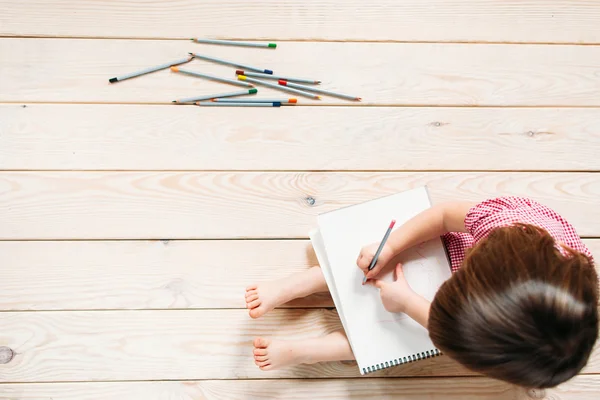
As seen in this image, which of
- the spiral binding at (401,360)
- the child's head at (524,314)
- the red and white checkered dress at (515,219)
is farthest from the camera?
the spiral binding at (401,360)

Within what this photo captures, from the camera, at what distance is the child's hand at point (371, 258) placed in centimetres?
75

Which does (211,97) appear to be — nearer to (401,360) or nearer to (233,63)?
(233,63)

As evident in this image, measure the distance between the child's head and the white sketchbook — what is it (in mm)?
202

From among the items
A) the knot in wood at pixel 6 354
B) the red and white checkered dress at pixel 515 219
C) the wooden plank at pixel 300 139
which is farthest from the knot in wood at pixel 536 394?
the knot in wood at pixel 6 354

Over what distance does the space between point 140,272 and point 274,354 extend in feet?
0.85

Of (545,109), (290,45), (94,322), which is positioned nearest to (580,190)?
(545,109)

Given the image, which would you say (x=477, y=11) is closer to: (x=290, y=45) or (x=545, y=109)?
(x=545, y=109)

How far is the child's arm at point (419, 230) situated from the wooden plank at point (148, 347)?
171 mm

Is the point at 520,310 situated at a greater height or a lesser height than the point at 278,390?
greater

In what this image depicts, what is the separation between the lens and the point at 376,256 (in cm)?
75

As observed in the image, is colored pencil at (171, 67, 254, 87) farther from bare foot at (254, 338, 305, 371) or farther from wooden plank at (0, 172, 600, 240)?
bare foot at (254, 338, 305, 371)

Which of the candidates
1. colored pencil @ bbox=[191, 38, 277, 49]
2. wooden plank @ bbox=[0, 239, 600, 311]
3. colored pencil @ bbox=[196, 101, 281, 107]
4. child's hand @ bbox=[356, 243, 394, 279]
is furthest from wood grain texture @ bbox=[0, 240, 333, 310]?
colored pencil @ bbox=[191, 38, 277, 49]

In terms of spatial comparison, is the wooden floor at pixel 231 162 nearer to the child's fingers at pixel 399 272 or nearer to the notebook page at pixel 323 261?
the notebook page at pixel 323 261

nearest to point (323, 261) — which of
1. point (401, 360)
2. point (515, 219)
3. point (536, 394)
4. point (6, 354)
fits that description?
point (401, 360)
